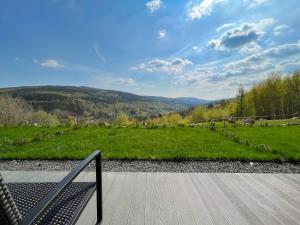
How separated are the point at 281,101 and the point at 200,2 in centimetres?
2422

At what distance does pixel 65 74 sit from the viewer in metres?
29.1

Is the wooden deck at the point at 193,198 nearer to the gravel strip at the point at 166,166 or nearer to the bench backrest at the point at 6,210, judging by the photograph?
the gravel strip at the point at 166,166

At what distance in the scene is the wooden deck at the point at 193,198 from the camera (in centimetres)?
219

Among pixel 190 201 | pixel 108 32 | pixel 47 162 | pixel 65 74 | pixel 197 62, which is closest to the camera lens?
pixel 190 201

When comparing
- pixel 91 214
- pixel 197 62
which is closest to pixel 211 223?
pixel 91 214

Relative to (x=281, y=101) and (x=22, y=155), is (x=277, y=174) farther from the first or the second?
(x=281, y=101)

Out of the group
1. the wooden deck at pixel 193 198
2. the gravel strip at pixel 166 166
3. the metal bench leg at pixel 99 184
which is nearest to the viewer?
the metal bench leg at pixel 99 184

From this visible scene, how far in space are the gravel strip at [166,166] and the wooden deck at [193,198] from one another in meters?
0.28

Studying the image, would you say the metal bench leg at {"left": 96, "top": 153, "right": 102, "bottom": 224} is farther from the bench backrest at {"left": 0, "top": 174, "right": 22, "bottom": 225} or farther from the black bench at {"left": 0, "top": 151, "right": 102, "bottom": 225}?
the bench backrest at {"left": 0, "top": 174, "right": 22, "bottom": 225}

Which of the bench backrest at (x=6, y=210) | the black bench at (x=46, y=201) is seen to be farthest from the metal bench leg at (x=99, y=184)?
the bench backrest at (x=6, y=210)

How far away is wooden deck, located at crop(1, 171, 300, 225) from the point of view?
219cm

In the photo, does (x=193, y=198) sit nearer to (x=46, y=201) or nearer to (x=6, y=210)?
(x=46, y=201)

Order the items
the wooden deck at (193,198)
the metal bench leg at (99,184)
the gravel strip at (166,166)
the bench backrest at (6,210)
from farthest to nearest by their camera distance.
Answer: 1. the gravel strip at (166,166)
2. the wooden deck at (193,198)
3. the metal bench leg at (99,184)
4. the bench backrest at (6,210)

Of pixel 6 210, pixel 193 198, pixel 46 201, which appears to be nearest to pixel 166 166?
pixel 193 198
